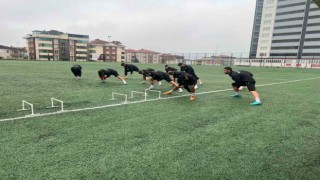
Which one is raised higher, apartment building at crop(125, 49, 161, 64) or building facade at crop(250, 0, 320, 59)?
building facade at crop(250, 0, 320, 59)

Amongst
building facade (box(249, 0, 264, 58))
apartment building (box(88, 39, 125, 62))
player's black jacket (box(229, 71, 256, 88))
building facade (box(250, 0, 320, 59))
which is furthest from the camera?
building facade (box(249, 0, 264, 58))

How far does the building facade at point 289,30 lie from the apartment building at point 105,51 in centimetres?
5830

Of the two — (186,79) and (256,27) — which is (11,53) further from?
(186,79)

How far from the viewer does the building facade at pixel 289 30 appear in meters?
78.5

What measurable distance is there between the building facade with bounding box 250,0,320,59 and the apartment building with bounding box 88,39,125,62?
5830 centimetres

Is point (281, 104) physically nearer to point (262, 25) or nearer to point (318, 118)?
point (318, 118)

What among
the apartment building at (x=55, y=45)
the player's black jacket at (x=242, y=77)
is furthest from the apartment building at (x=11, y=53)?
the player's black jacket at (x=242, y=77)

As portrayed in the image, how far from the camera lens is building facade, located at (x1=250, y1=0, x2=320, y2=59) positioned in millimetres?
78500

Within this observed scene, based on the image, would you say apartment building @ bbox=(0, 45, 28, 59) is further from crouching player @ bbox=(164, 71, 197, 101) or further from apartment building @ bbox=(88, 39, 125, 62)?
crouching player @ bbox=(164, 71, 197, 101)

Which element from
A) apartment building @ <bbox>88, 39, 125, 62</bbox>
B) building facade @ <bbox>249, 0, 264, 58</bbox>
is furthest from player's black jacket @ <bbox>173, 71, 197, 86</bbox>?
building facade @ <bbox>249, 0, 264, 58</bbox>

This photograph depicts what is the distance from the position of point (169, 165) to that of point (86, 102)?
5.00 metres

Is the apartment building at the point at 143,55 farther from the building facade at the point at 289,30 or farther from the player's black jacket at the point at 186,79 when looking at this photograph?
the player's black jacket at the point at 186,79

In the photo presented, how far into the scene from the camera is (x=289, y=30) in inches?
3307

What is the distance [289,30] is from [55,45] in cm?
8636
